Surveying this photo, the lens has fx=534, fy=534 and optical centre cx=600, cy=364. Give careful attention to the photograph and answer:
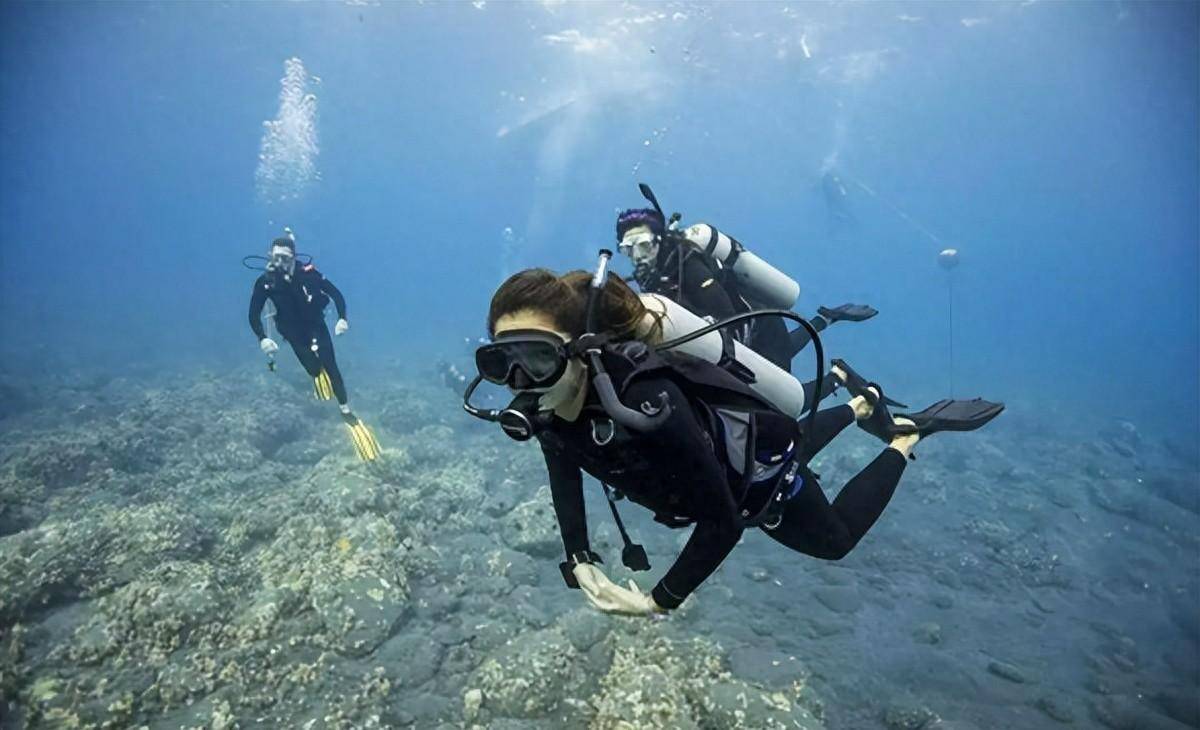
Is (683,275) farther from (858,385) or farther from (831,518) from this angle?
(831,518)

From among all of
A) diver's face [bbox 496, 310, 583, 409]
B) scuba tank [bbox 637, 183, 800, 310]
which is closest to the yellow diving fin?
scuba tank [bbox 637, 183, 800, 310]

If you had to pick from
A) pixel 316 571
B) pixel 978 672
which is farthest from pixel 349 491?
pixel 978 672

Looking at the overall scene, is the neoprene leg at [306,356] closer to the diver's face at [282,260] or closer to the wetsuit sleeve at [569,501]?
the diver's face at [282,260]

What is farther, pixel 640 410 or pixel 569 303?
pixel 569 303

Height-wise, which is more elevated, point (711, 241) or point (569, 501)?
point (711, 241)

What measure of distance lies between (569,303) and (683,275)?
3.12 metres

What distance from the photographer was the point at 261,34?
35.1 meters

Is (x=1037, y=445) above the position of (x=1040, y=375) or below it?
above

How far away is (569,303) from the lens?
7.78ft

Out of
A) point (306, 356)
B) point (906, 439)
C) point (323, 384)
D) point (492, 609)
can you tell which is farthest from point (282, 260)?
point (906, 439)

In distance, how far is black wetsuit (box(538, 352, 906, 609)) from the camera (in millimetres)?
2201

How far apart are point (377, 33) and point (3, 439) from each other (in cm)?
3147

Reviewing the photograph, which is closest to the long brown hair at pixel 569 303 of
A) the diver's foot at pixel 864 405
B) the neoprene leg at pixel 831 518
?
the neoprene leg at pixel 831 518

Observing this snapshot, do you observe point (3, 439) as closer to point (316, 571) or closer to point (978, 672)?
point (316, 571)
